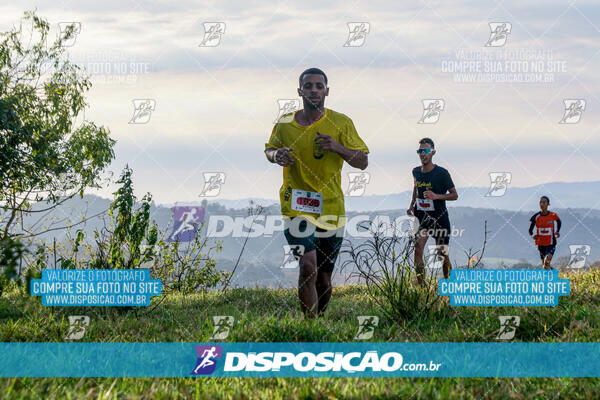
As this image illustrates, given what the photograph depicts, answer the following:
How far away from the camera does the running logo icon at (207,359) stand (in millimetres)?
3994

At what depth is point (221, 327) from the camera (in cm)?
478

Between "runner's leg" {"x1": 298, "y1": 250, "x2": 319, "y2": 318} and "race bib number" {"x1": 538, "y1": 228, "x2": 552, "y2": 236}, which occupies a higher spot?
"race bib number" {"x1": 538, "y1": 228, "x2": 552, "y2": 236}

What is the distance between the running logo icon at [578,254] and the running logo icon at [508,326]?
5.07m

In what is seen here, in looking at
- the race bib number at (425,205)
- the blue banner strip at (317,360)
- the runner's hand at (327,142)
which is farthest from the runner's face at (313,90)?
the race bib number at (425,205)

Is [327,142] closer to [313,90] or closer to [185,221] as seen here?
[313,90]

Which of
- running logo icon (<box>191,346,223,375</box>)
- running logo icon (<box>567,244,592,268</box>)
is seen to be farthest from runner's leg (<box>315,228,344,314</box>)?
running logo icon (<box>567,244,592,268</box>)

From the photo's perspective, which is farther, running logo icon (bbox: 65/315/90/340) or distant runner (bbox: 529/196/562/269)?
distant runner (bbox: 529/196/562/269)

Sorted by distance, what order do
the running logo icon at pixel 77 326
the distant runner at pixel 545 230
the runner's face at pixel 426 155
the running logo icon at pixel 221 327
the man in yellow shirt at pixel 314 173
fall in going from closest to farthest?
the running logo icon at pixel 221 327, the running logo icon at pixel 77 326, the man in yellow shirt at pixel 314 173, the runner's face at pixel 426 155, the distant runner at pixel 545 230

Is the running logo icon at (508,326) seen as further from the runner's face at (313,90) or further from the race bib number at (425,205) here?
the race bib number at (425,205)

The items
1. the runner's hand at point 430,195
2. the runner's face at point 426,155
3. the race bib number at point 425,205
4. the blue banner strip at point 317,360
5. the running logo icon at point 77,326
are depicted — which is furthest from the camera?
the runner's face at point 426,155

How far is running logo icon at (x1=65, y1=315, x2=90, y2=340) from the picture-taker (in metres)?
5.08

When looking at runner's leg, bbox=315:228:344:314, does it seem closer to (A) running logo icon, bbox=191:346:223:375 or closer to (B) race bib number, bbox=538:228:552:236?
(A) running logo icon, bbox=191:346:223:375

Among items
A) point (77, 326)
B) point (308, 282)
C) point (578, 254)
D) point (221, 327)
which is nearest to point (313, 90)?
point (308, 282)

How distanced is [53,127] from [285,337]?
7367 mm
